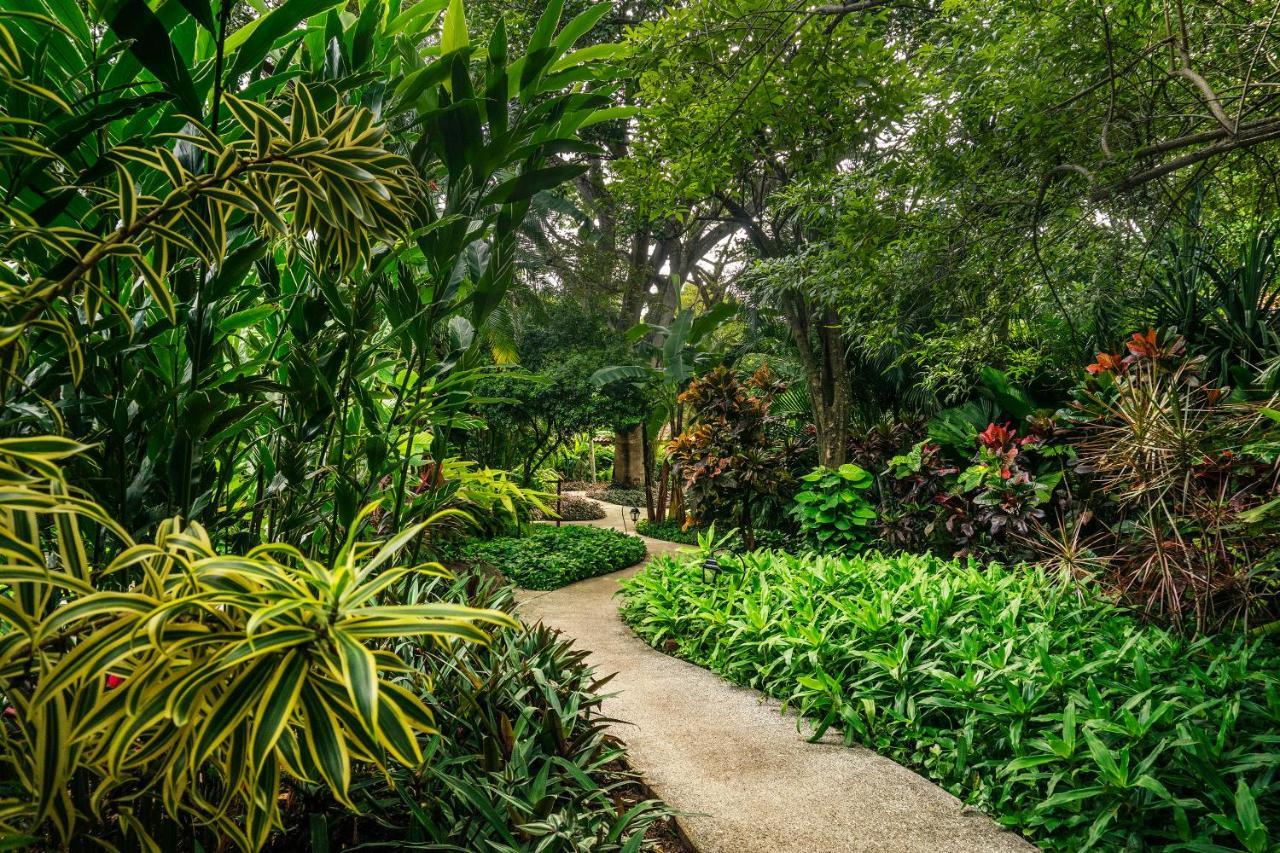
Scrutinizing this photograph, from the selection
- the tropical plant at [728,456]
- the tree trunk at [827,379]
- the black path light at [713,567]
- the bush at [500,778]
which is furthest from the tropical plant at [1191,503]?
the tree trunk at [827,379]

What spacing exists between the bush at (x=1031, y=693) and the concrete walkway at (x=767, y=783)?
0.45ft

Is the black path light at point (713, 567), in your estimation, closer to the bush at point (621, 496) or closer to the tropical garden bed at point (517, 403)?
the tropical garden bed at point (517, 403)

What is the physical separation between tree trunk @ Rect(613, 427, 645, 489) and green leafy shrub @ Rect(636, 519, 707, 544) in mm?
4624

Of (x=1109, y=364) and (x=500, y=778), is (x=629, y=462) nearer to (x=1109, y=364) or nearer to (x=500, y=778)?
(x=1109, y=364)

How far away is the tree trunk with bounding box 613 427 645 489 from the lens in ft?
55.4

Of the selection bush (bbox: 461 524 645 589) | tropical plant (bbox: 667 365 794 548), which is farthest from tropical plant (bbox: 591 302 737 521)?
bush (bbox: 461 524 645 589)

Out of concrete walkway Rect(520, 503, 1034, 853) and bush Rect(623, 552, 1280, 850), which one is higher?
bush Rect(623, 552, 1280, 850)

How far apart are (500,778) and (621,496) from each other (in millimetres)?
14723

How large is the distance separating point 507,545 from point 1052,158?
21.6ft

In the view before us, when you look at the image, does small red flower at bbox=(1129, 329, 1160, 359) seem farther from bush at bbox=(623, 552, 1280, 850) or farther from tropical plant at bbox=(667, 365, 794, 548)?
tropical plant at bbox=(667, 365, 794, 548)

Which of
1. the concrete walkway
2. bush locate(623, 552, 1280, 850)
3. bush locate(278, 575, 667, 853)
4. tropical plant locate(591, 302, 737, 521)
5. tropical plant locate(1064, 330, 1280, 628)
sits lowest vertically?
the concrete walkway

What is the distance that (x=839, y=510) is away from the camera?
21.5 feet

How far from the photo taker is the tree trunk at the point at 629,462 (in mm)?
16875

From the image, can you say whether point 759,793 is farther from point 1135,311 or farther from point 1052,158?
point 1135,311
